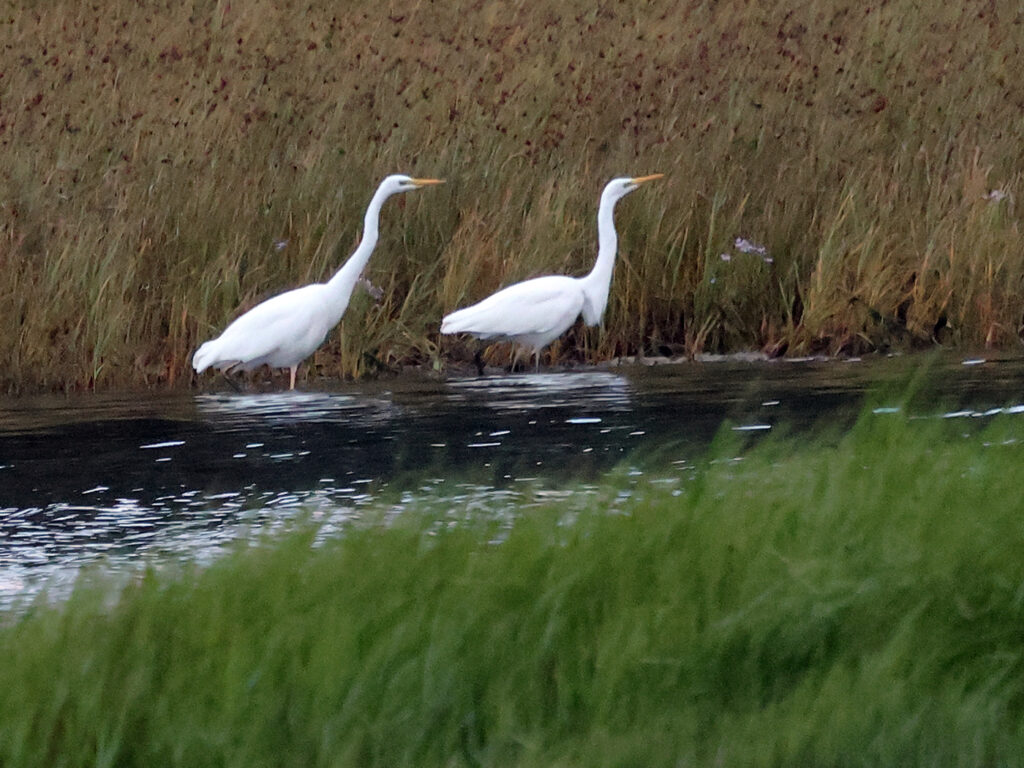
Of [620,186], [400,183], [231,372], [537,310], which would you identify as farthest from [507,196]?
[231,372]

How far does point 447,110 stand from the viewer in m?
12.7

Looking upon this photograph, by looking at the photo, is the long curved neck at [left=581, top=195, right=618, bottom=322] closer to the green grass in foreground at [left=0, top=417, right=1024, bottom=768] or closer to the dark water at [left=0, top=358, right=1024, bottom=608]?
the dark water at [left=0, top=358, right=1024, bottom=608]

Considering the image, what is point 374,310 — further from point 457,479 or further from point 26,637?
point 26,637

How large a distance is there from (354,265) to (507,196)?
5.24 ft

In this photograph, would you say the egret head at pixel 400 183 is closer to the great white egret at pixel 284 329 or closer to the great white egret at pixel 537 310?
the great white egret at pixel 284 329

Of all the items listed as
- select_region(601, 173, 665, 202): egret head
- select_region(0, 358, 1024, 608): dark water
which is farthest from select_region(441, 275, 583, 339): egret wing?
select_region(601, 173, 665, 202): egret head

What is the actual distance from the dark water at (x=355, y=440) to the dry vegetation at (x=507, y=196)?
1.80 ft

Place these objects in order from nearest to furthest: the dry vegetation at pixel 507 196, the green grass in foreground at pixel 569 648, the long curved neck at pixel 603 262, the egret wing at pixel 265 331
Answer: the green grass in foreground at pixel 569 648, the egret wing at pixel 265 331, the long curved neck at pixel 603 262, the dry vegetation at pixel 507 196

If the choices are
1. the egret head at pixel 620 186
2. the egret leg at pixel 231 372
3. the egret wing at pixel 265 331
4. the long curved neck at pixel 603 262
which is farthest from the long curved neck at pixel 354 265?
the egret head at pixel 620 186

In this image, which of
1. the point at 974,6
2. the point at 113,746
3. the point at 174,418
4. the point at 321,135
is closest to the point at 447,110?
the point at 321,135

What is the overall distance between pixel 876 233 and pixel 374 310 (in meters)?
2.86

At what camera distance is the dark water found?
18.1 feet

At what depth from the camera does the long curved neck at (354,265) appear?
9156mm

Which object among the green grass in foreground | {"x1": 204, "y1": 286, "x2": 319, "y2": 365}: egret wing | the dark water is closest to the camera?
the green grass in foreground
